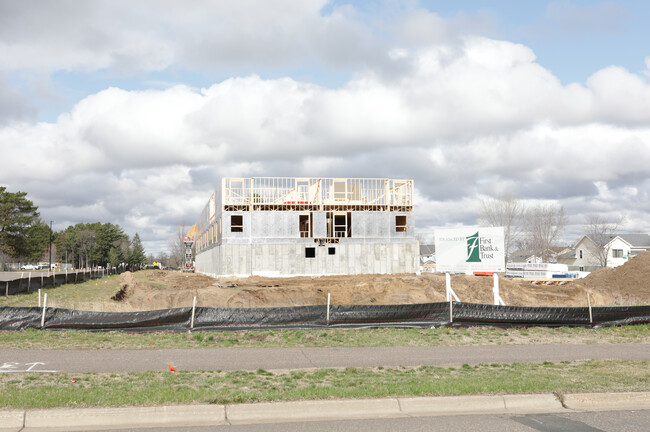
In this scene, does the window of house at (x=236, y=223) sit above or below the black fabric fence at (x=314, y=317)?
above

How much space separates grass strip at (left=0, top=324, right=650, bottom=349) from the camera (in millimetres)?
14055

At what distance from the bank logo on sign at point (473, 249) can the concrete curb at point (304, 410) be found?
1311 cm

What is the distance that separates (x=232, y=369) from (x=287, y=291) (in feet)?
67.7

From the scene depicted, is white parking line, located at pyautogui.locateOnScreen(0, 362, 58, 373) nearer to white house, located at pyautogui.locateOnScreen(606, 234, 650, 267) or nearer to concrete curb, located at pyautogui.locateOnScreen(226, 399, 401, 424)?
concrete curb, located at pyautogui.locateOnScreen(226, 399, 401, 424)

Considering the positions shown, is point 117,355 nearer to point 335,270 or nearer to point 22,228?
point 335,270

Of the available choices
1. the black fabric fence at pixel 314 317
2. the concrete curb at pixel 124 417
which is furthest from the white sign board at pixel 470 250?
the concrete curb at pixel 124 417

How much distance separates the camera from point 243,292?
2964 cm

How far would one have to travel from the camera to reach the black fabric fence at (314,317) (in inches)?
647

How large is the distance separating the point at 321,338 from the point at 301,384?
5674 mm

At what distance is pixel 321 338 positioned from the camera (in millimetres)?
15102

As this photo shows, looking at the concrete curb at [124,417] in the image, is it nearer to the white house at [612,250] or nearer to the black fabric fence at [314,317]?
the black fabric fence at [314,317]

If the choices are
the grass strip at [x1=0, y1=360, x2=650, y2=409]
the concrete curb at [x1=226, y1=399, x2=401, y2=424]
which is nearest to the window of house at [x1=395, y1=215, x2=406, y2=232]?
the grass strip at [x1=0, y1=360, x2=650, y2=409]

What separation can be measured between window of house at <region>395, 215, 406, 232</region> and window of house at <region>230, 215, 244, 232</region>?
13760 mm

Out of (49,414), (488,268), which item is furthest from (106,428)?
(488,268)
